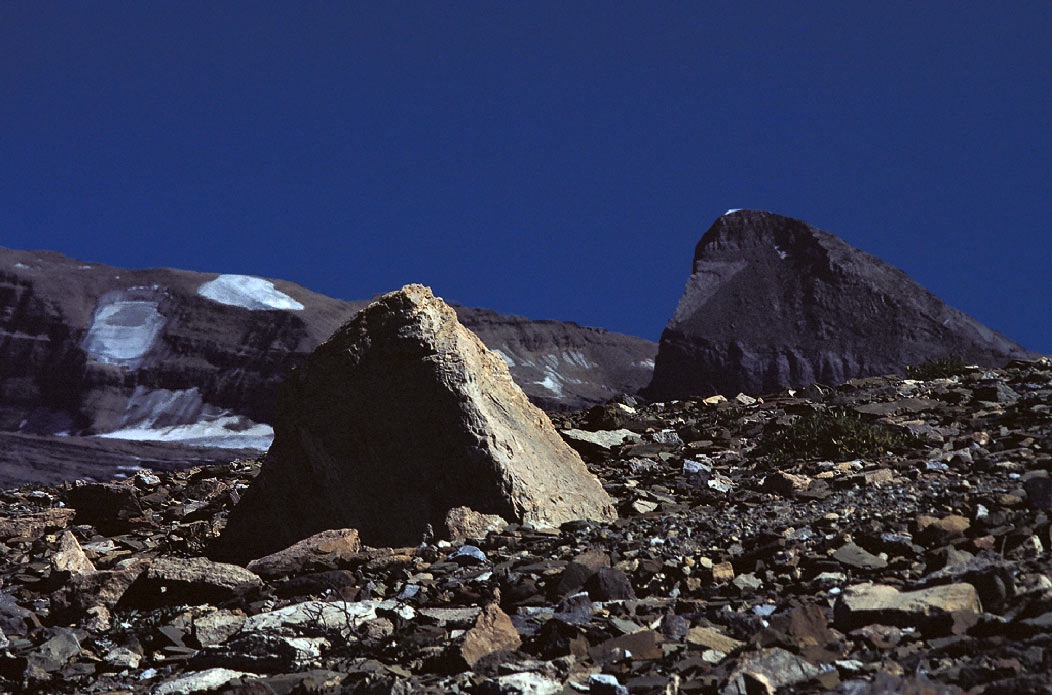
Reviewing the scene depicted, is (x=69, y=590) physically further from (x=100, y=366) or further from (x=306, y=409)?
(x=100, y=366)

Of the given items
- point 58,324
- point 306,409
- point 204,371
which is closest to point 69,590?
point 306,409

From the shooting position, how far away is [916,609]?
146 inches

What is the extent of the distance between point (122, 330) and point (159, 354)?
2492 mm

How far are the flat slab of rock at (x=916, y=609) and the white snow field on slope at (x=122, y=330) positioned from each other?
38.0 meters

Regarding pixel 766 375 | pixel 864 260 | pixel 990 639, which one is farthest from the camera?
pixel 864 260

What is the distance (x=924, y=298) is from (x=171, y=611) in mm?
25712

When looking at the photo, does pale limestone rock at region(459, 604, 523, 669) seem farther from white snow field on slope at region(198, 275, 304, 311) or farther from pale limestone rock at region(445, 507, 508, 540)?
white snow field on slope at region(198, 275, 304, 311)

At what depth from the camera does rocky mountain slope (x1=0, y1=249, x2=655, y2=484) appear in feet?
120

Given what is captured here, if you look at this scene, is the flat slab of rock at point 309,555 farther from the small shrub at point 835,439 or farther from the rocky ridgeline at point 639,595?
the small shrub at point 835,439

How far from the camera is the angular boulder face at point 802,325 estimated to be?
26.0m

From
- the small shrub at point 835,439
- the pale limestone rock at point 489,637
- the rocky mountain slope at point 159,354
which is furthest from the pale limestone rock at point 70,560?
the rocky mountain slope at point 159,354

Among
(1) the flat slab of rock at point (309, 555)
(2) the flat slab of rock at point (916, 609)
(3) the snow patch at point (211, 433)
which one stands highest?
(2) the flat slab of rock at point (916, 609)

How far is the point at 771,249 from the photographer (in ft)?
98.9

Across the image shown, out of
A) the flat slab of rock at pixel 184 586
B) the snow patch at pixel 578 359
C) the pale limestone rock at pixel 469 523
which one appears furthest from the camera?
the snow patch at pixel 578 359
